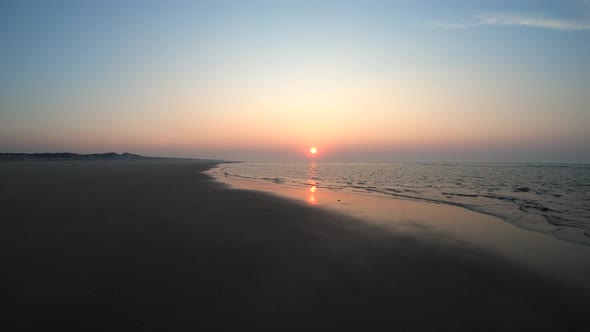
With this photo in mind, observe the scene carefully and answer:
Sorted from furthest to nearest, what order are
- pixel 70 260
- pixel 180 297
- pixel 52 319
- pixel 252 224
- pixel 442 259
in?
pixel 252 224 < pixel 442 259 < pixel 70 260 < pixel 180 297 < pixel 52 319

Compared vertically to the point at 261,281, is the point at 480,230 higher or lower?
lower

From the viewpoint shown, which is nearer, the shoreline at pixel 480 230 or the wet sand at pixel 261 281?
the wet sand at pixel 261 281

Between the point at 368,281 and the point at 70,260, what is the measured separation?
21.6 ft

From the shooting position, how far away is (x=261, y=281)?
5645 millimetres

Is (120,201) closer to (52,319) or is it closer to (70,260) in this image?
(70,260)

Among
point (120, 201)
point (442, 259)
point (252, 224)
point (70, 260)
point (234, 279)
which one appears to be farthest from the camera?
point (120, 201)

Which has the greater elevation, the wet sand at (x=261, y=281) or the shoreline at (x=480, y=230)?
the wet sand at (x=261, y=281)

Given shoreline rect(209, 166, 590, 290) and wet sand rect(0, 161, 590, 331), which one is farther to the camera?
shoreline rect(209, 166, 590, 290)

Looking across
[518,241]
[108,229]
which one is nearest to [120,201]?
[108,229]

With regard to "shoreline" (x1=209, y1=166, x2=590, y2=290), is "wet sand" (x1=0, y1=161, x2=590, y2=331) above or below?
above

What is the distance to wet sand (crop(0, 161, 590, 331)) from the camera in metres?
4.33

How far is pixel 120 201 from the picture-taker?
14.5m

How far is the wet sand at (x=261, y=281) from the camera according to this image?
170 inches

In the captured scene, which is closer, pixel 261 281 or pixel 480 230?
pixel 261 281
